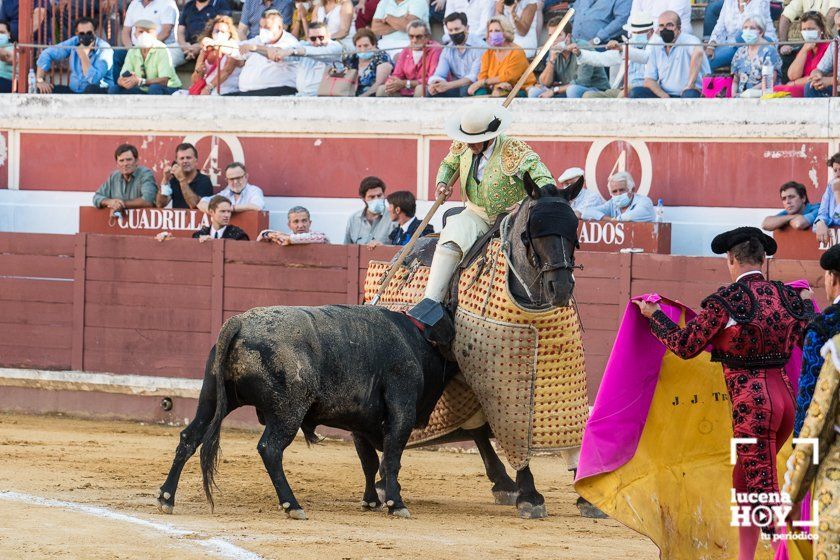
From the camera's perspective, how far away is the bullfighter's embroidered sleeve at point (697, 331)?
538 cm

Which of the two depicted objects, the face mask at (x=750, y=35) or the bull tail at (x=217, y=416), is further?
the face mask at (x=750, y=35)

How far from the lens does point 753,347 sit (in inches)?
212

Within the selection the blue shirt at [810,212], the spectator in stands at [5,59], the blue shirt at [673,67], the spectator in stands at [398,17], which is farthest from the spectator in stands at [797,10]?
the spectator in stands at [5,59]

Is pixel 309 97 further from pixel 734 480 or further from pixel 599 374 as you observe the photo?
pixel 734 480

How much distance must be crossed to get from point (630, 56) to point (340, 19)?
8.92 ft

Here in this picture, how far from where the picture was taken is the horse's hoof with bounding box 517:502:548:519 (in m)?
7.26

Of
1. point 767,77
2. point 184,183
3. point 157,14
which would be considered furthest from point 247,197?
point 767,77

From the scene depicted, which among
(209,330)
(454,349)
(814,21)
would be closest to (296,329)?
(454,349)

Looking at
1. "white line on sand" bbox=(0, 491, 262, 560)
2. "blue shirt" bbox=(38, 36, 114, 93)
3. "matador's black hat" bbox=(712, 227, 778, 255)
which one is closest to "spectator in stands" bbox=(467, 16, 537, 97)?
"blue shirt" bbox=(38, 36, 114, 93)

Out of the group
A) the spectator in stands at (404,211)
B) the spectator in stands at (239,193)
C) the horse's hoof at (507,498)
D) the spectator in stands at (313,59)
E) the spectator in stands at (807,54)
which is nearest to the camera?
the horse's hoof at (507,498)

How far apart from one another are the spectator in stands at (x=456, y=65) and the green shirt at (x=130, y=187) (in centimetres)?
234

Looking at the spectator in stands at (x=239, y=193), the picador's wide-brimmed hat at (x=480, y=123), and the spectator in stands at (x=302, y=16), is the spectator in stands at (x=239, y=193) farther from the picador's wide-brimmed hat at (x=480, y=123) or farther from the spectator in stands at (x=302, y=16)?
the picador's wide-brimmed hat at (x=480, y=123)

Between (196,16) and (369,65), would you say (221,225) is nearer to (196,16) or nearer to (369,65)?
(369,65)

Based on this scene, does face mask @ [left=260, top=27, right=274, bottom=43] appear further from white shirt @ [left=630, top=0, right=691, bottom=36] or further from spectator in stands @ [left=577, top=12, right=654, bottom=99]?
white shirt @ [left=630, top=0, right=691, bottom=36]
